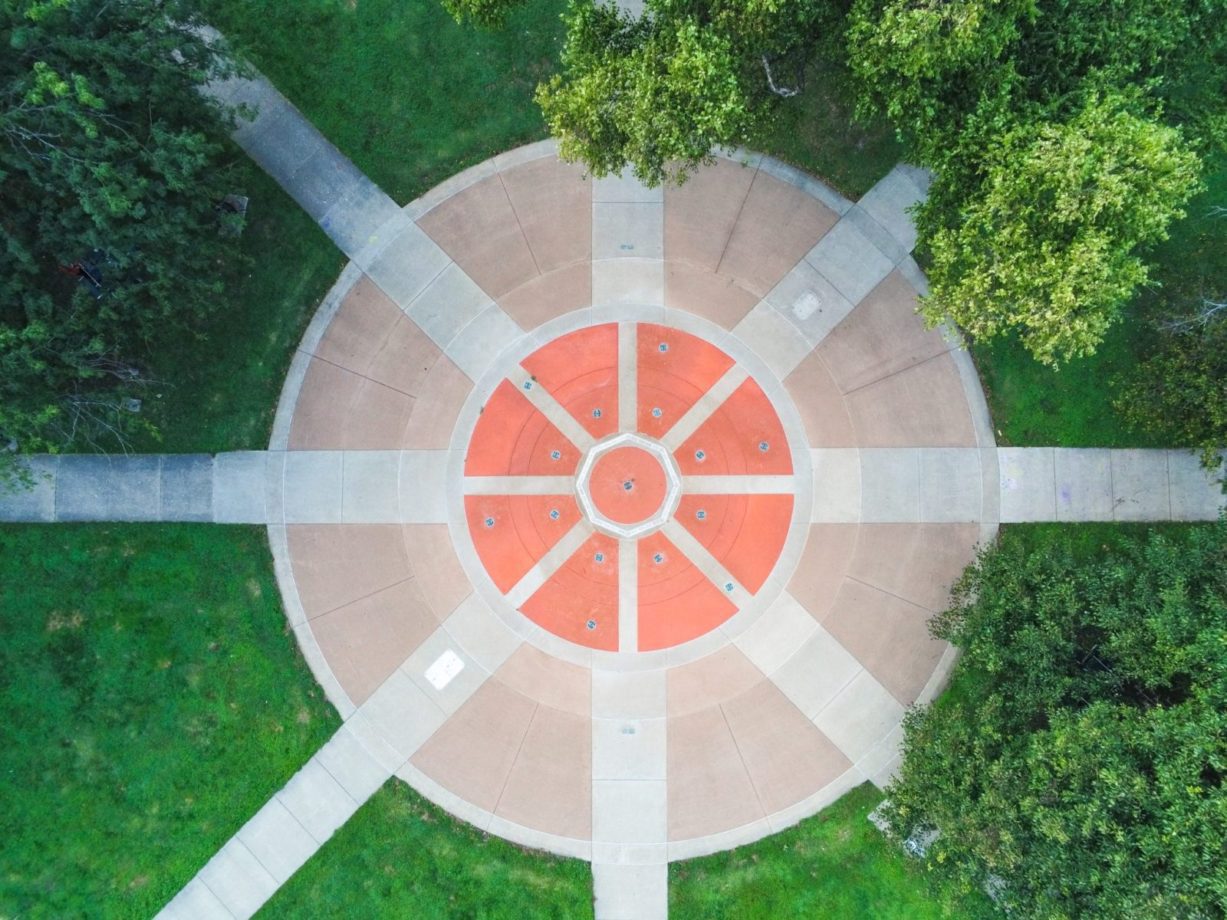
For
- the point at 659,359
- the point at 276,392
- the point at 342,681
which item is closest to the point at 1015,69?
the point at 659,359

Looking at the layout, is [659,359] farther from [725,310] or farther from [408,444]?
[408,444]

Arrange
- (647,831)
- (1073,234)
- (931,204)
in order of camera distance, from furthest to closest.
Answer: (647,831) → (931,204) → (1073,234)

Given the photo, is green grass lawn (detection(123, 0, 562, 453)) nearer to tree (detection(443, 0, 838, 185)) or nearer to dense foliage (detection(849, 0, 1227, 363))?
tree (detection(443, 0, 838, 185))

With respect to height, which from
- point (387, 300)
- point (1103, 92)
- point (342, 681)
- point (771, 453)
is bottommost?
point (342, 681)

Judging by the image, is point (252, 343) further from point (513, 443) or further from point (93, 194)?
point (513, 443)

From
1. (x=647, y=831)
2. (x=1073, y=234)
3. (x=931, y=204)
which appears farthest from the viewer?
(x=647, y=831)

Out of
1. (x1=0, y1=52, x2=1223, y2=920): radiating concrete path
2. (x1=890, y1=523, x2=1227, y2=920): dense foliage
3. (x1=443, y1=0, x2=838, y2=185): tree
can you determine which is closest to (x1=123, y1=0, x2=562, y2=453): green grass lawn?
(x1=0, y1=52, x2=1223, y2=920): radiating concrete path
